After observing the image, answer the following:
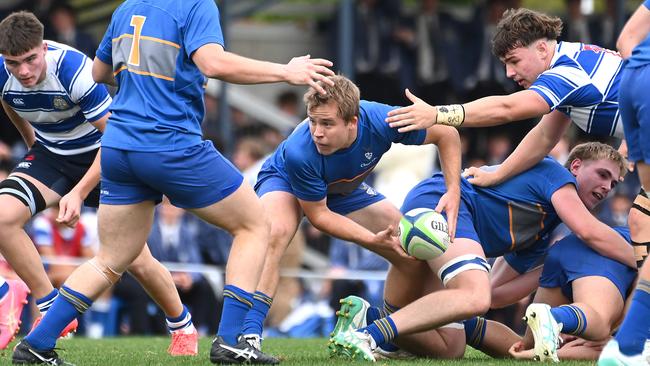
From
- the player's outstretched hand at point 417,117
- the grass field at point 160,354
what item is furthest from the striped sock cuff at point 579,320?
the player's outstretched hand at point 417,117

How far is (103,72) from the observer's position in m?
6.41

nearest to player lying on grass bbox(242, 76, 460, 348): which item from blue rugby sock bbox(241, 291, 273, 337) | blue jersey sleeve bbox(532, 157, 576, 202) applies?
blue rugby sock bbox(241, 291, 273, 337)

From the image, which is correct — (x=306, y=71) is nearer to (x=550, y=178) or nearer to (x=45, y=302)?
(x=550, y=178)

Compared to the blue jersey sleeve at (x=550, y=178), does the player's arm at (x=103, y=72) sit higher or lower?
higher

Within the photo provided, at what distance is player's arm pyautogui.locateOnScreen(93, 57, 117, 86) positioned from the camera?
637 cm

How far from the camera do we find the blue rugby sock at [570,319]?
21.0ft

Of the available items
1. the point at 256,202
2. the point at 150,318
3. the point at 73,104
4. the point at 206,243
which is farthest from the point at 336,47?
the point at 256,202

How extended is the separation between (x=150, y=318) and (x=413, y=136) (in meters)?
5.97

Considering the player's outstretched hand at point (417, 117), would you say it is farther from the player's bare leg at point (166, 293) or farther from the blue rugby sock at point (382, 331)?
the player's bare leg at point (166, 293)

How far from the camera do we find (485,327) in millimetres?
7121

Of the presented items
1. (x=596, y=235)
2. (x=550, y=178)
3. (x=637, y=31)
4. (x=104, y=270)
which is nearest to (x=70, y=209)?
(x=104, y=270)

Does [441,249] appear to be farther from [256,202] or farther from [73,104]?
[73,104]

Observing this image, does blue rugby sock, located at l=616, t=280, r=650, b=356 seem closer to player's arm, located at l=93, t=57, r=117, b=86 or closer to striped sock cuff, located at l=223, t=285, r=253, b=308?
striped sock cuff, located at l=223, t=285, r=253, b=308

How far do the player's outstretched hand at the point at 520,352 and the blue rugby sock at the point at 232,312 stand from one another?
1.79m
